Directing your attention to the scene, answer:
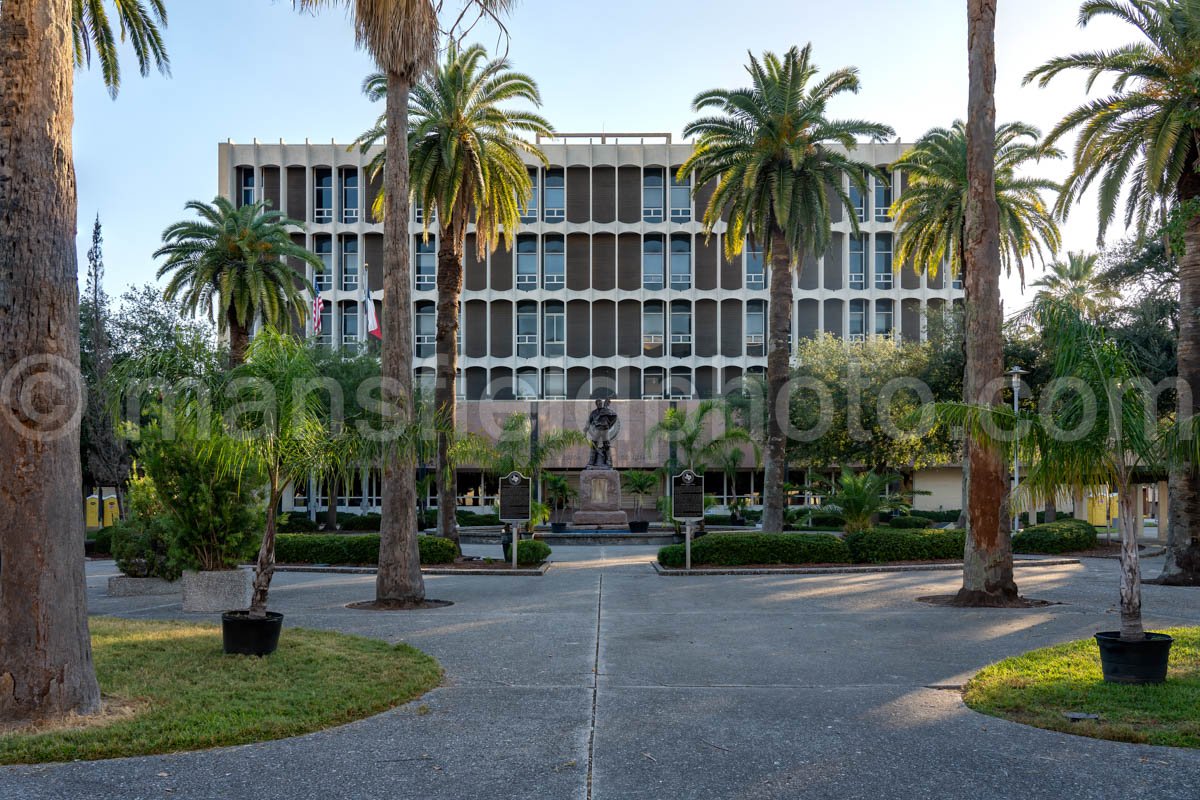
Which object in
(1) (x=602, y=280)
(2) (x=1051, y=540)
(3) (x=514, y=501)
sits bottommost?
(2) (x=1051, y=540)

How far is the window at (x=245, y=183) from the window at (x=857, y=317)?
3579 cm

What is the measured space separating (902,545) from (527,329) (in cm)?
3914

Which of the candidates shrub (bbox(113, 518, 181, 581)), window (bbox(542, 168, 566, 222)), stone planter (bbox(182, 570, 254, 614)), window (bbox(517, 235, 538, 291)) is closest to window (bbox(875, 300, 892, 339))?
window (bbox(542, 168, 566, 222))

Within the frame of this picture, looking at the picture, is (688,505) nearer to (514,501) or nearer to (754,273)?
(514,501)

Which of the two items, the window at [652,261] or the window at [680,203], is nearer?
the window at [680,203]

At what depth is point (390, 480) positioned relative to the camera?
1530cm

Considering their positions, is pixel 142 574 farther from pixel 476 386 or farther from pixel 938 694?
pixel 476 386

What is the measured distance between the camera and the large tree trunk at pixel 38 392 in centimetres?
732

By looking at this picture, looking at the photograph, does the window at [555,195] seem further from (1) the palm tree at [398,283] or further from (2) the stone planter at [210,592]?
(2) the stone planter at [210,592]

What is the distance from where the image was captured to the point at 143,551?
16.6 metres

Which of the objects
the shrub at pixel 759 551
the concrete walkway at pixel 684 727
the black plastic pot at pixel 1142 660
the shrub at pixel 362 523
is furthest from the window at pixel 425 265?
the black plastic pot at pixel 1142 660

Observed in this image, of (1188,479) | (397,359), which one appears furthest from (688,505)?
(1188,479)

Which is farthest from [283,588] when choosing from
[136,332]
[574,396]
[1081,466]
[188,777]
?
[574,396]

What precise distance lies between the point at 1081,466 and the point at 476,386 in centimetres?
5088
